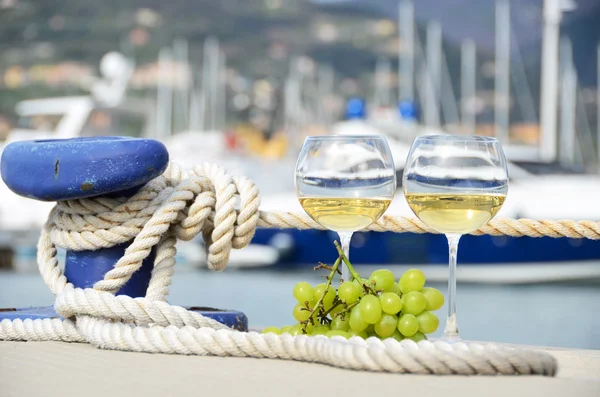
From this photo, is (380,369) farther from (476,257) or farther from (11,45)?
(11,45)

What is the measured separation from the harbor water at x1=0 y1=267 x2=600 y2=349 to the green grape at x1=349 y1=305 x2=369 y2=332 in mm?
6661

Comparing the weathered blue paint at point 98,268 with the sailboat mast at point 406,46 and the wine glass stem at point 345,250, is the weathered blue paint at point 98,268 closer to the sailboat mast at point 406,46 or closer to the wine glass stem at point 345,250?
the wine glass stem at point 345,250

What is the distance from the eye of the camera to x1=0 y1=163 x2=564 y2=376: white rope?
1.08m

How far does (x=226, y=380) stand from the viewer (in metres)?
1.08

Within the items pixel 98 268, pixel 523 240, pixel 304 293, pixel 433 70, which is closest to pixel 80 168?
pixel 98 268

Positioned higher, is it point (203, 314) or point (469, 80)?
point (203, 314)

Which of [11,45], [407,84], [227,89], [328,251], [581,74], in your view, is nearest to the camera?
[328,251]

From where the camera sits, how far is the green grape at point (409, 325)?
51.6 inches

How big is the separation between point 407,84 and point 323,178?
79.0 ft

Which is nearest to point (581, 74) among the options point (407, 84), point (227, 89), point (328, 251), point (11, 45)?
point (407, 84)

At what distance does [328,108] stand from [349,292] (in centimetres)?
2976

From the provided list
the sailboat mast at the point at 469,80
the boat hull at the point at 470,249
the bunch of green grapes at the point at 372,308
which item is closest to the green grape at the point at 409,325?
the bunch of green grapes at the point at 372,308

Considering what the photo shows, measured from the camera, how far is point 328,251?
1355cm

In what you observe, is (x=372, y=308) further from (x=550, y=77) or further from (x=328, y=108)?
(x=328, y=108)
